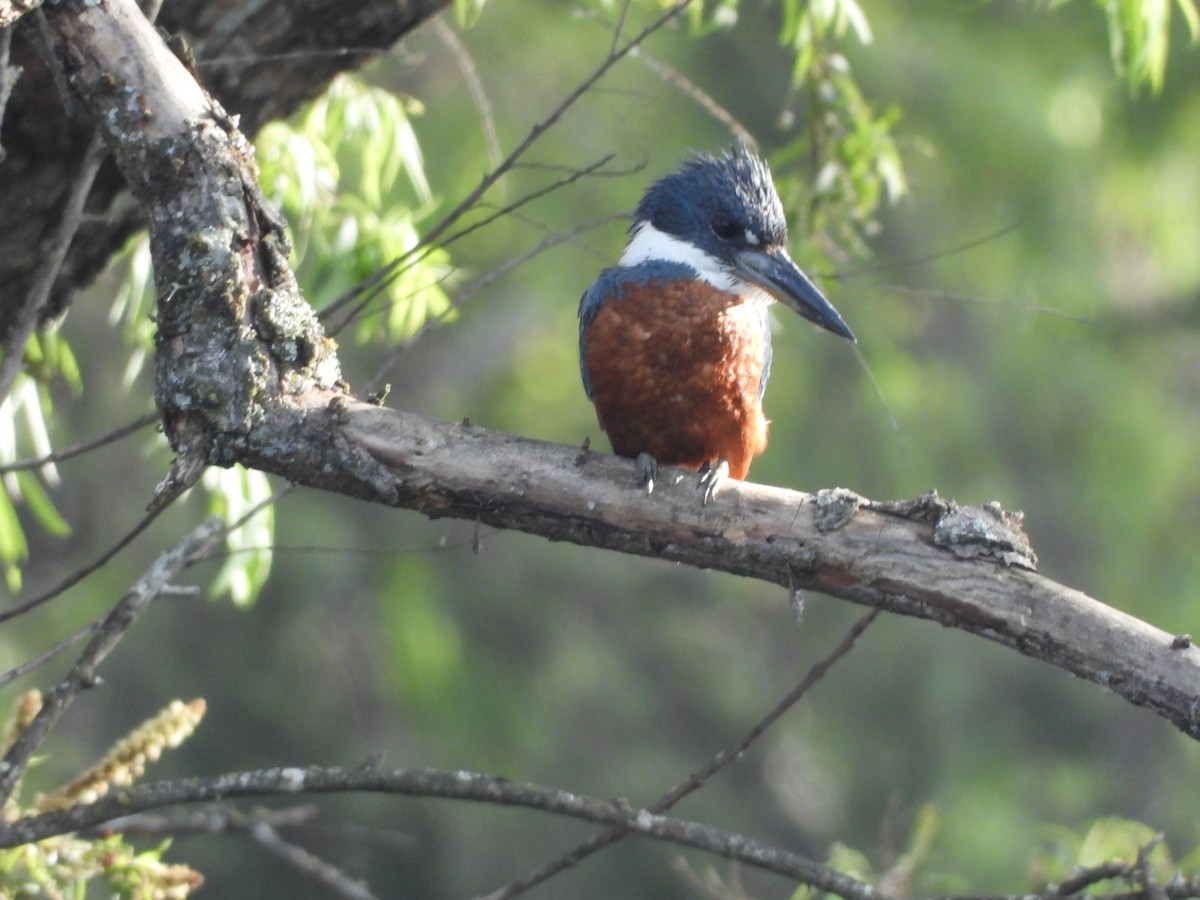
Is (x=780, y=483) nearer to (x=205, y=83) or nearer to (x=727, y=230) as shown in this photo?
(x=727, y=230)

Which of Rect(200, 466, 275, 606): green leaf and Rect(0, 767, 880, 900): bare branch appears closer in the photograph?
Rect(0, 767, 880, 900): bare branch

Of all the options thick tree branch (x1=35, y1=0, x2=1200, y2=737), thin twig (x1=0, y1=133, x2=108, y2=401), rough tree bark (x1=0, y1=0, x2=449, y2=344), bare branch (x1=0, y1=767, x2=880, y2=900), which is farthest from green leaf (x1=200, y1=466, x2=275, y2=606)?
bare branch (x1=0, y1=767, x2=880, y2=900)

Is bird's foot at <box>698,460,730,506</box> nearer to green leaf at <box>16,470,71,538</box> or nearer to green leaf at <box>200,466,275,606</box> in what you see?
green leaf at <box>200,466,275,606</box>

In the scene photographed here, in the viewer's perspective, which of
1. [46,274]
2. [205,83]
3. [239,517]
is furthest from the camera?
[239,517]

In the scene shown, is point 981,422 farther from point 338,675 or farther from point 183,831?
point 183,831

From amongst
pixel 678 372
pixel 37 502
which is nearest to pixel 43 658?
pixel 37 502

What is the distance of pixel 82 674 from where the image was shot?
204cm

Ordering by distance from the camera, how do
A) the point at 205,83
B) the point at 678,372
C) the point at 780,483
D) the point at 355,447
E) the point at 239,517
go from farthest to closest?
1. the point at 780,483
2. the point at 239,517
3. the point at 678,372
4. the point at 205,83
5. the point at 355,447

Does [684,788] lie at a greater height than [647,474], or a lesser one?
lesser

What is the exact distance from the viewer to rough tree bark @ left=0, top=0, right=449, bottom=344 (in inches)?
98.3

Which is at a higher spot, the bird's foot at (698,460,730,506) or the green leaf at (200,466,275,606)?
the bird's foot at (698,460,730,506)

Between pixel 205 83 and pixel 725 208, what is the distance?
111 cm

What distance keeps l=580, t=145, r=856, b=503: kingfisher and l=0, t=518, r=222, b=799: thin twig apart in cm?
105

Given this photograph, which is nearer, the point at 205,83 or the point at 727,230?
the point at 205,83
